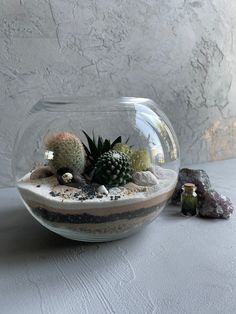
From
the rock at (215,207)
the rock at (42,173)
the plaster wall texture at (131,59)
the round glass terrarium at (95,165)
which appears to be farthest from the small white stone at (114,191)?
the plaster wall texture at (131,59)

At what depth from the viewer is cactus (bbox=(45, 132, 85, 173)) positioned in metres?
0.53

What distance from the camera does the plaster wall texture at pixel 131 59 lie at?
2.61ft

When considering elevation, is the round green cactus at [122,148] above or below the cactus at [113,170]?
above

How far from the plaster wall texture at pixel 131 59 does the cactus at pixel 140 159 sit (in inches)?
14.9

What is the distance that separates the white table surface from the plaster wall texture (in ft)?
1.20

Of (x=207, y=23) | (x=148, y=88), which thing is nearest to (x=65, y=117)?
(x=148, y=88)

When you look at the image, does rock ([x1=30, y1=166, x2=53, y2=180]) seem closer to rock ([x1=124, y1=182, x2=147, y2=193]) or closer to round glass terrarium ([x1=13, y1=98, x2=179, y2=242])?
round glass terrarium ([x1=13, y1=98, x2=179, y2=242])

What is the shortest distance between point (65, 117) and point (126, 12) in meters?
0.48

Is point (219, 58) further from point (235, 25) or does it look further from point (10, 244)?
point (10, 244)

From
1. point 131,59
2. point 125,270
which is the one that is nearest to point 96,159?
point 125,270

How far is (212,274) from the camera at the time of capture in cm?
46

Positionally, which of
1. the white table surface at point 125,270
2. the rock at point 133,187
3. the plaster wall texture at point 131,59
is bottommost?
the white table surface at point 125,270

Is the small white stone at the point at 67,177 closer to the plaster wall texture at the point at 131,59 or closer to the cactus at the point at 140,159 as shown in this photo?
the cactus at the point at 140,159

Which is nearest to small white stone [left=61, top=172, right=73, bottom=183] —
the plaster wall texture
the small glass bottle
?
the small glass bottle
